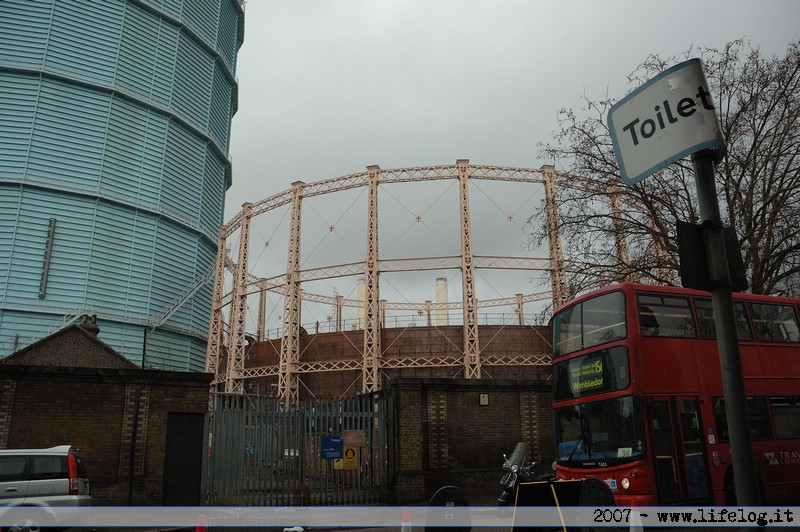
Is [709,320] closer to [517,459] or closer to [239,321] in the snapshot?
[517,459]

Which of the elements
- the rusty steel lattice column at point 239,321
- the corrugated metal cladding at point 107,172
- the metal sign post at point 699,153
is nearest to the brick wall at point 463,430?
the metal sign post at point 699,153

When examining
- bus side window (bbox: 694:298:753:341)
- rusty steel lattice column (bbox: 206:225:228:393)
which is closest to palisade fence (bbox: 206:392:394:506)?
bus side window (bbox: 694:298:753:341)

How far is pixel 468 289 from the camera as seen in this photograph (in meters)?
27.6

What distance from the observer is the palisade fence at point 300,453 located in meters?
12.3

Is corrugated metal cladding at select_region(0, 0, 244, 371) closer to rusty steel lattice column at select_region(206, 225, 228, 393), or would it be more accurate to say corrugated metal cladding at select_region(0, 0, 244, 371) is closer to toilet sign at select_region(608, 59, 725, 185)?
rusty steel lattice column at select_region(206, 225, 228, 393)

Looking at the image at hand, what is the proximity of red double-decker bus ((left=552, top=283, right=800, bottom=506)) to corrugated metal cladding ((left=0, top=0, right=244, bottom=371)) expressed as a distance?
17974 millimetres

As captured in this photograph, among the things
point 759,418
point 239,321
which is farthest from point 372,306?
point 759,418

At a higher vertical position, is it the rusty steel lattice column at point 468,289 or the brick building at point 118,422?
the rusty steel lattice column at point 468,289

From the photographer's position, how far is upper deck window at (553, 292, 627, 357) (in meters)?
9.09

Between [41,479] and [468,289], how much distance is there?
20708mm

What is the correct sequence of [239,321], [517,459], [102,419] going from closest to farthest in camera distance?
1. [517,459]
2. [102,419]
3. [239,321]

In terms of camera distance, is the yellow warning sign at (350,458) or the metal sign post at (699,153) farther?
the yellow warning sign at (350,458)

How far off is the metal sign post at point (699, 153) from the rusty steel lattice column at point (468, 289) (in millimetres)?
22929

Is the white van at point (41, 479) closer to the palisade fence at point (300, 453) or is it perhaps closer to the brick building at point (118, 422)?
the brick building at point (118, 422)
